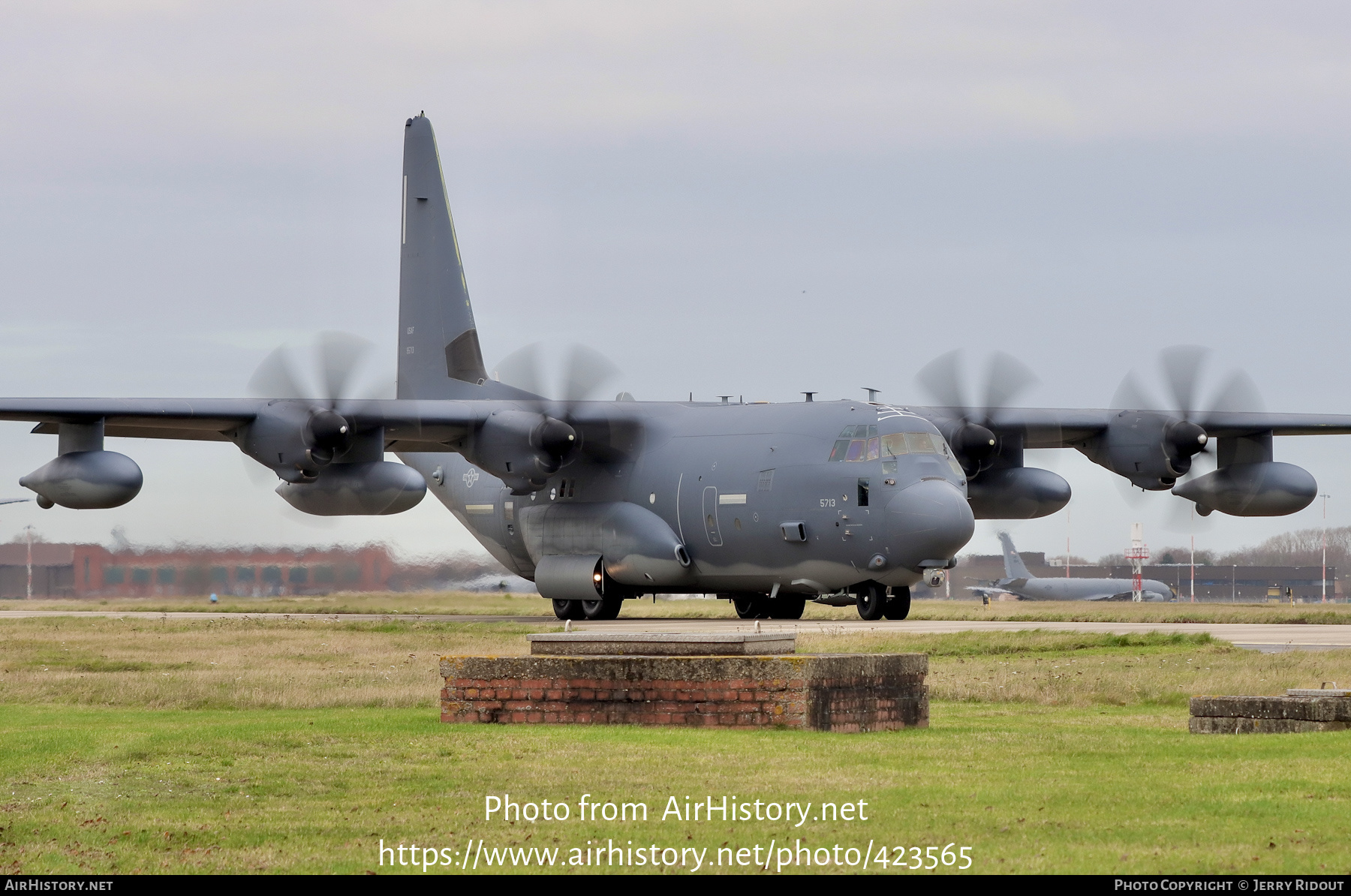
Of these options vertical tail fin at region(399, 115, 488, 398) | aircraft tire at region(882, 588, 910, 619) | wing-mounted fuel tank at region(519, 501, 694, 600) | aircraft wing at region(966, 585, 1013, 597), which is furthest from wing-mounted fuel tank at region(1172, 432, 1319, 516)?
aircraft wing at region(966, 585, 1013, 597)

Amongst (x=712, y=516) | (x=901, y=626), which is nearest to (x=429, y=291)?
(x=712, y=516)

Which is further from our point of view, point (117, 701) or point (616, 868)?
point (117, 701)

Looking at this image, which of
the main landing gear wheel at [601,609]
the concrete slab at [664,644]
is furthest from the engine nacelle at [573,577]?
the concrete slab at [664,644]

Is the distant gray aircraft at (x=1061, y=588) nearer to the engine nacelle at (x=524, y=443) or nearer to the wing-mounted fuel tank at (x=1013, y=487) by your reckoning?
the wing-mounted fuel tank at (x=1013, y=487)

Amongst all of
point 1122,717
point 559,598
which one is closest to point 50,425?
point 559,598

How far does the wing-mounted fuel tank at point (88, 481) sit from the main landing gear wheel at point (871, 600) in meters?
14.4

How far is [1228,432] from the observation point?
35.6 meters

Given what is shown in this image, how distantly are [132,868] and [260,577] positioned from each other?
29660mm

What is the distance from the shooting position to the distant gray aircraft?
93750 mm

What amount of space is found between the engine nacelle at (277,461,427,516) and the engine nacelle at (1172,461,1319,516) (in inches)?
697

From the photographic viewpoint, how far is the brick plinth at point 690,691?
1246 centimetres

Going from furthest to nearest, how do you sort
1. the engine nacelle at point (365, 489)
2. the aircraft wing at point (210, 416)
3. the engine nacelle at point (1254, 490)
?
the engine nacelle at point (1254, 490) → the engine nacelle at point (365, 489) → the aircraft wing at point (210, 416)

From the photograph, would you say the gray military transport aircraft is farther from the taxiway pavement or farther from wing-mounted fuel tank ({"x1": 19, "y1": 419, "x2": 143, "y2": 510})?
the taxiway pavement

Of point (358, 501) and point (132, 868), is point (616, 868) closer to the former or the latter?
point (132, 868)
